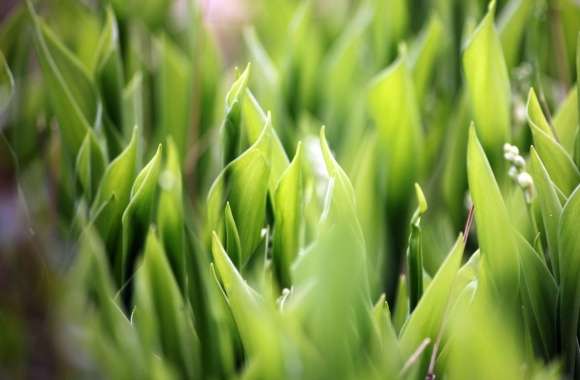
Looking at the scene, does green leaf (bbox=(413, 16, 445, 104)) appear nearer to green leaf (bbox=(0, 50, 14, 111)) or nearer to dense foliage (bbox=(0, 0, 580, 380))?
dense foliage (bbox=(0, 0, 580, 380))

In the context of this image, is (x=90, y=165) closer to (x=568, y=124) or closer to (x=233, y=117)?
(x=233, y=117)

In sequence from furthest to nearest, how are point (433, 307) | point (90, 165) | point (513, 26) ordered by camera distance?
point (513, 26), point (90, 165), point (433, 307)

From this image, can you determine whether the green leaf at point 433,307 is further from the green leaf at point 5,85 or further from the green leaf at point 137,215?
the green leaf at point 5,85

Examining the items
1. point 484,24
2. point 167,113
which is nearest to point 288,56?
point 167,113

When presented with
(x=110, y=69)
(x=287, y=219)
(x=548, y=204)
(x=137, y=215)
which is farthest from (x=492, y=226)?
(x=110, y=69)

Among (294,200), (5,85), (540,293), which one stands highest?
(5,85)
